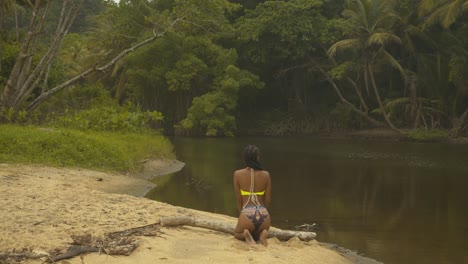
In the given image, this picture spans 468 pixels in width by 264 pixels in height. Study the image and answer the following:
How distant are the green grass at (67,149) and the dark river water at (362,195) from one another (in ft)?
4.40

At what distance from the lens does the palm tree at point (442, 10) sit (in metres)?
28.9

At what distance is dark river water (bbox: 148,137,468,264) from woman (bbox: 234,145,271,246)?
238cm

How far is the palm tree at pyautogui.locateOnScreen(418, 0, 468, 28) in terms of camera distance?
28.9 m

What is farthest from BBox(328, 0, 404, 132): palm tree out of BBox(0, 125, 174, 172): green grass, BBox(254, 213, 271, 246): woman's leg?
BBox(254, 213, 271, 246): woman's leg

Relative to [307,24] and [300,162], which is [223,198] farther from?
[307,24]

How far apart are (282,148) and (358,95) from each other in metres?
12.2

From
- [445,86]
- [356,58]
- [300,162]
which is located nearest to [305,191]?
[300,162]

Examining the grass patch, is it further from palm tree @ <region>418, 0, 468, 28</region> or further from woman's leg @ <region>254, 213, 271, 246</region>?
woman's leg @ <region>254, 213, 271, 246</region>

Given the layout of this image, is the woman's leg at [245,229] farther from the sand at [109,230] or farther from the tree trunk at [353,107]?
the tree trunk at [353,107]

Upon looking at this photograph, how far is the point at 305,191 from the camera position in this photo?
50.7 ft

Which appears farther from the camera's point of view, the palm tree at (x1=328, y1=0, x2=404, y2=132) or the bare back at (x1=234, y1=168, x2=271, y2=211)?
the palm tree at (x1=328, y1=0, x2=404, y2=132)

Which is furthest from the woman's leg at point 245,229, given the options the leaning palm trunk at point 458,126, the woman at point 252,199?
the leaning palm trunk at point 458,126

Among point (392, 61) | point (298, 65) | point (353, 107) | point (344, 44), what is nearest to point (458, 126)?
point (392, 61)

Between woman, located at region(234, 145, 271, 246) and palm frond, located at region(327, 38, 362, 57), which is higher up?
palm frond, located at region(327, 38, 362, 57)
